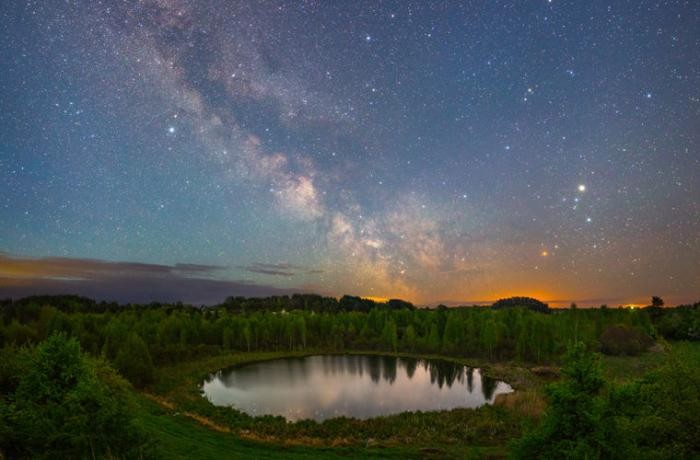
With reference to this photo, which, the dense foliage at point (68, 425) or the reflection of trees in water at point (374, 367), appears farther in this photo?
the reflection of trees in water at point (374, 367)

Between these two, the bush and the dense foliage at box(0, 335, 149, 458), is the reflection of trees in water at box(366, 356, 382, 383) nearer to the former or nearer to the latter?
the bush

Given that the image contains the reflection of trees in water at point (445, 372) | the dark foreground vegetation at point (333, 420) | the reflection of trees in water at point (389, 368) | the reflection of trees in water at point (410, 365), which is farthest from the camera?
the reflection of trees in water at point (410, 365)

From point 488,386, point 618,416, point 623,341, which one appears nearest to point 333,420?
point 618,416

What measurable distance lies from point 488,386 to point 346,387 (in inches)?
849

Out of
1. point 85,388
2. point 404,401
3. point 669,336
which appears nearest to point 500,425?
point 404,401

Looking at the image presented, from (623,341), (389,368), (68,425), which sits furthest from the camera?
(623,341)

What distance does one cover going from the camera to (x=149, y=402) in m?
40.6

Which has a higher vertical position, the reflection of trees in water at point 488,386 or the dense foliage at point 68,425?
the dense foliage at point 68,425

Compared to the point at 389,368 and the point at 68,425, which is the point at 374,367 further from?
the point at 68,425

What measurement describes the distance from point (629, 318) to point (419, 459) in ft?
342

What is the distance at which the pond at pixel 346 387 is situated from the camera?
4706 cm

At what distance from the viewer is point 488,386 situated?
62.1 metres

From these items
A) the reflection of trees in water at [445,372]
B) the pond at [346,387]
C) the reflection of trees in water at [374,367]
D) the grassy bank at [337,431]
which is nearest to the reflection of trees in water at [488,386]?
the pond at [346,387]

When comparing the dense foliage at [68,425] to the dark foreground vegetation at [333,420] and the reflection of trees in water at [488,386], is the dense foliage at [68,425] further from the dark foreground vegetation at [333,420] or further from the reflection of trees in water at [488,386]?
the reflection of trees in water at [488,386]
